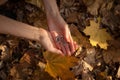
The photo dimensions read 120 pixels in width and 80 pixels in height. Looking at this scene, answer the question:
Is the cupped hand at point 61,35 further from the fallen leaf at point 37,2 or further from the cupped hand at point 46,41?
the fallen leaf at point 37,2

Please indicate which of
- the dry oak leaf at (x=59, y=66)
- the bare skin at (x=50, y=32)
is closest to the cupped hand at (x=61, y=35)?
the bare skin at (x=50, y=32)

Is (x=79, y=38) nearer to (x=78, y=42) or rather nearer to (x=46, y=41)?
(x=78, y=42)

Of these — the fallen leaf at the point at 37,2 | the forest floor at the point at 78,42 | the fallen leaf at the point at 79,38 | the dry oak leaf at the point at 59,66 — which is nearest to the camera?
the dry oak leaf at the point at 59,66

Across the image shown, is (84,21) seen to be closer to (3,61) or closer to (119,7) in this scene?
(119,7)

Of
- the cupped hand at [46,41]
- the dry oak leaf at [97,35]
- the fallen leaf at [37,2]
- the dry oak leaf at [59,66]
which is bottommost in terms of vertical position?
the dry oak leaf at [59,66]

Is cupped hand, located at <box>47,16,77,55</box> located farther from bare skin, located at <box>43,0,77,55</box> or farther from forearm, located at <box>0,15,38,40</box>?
forearm, located at <box>0,15,38,40</box>

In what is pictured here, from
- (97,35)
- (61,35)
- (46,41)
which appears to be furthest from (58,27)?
(97,35)

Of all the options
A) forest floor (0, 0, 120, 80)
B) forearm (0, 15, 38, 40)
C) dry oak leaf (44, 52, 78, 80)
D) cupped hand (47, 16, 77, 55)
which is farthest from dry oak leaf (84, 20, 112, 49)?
forearm (0, 15, 38, 40)
